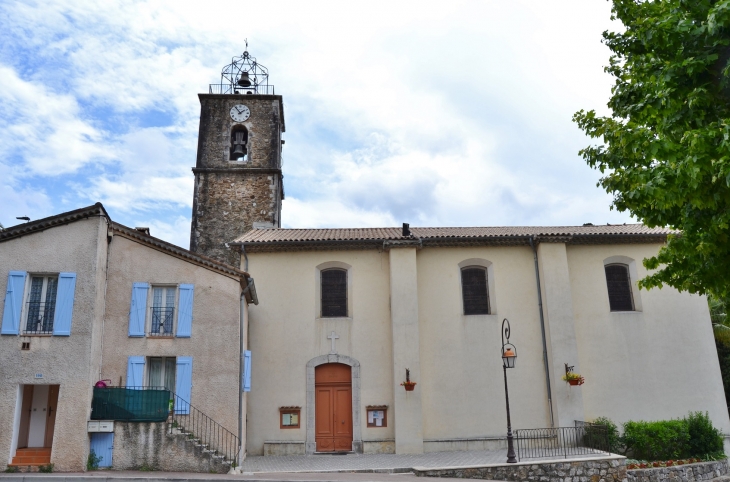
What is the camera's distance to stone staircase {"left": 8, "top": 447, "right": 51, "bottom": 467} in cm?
1386

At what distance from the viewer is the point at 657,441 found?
17719mm

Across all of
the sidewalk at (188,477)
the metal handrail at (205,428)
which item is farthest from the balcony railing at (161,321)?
the sidewalk at (188,477)

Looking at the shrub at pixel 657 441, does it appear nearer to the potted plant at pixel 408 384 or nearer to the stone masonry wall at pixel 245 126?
the potted plant at pixel 408 384

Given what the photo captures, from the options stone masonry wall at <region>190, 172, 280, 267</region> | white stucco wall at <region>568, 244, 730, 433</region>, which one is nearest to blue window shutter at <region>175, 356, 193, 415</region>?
stone masonry wall at <region>190, 172, 280, 267</region>

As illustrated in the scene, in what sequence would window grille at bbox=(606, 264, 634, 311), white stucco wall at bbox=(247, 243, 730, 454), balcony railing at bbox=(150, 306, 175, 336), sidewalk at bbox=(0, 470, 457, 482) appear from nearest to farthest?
1. sidewalk at bbox=(0, 470, 457, 482)
2. balcony railing at bbox=(150, 306, 175, 336)
3. white stucco wall at bbox=(247, 243, 730, 454)
4. window grille at bbox=(606, 264, 634, 311)

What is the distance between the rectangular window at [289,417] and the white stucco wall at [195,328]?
2931 millimetres

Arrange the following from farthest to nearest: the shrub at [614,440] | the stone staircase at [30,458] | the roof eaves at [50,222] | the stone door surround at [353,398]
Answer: the stone door surround at [353,398]
the shrub at [614,440]
the roof eaves at [50,222]
the stone staircase at [30,458]

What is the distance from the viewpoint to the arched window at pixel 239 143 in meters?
26.7

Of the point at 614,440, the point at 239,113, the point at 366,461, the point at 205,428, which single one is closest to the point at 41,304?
the point at 205,428

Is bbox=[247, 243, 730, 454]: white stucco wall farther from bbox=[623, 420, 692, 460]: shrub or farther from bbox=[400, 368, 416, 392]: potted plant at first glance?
bbox=[623, 420, 692, 460]: shrub

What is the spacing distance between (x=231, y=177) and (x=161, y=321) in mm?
11106

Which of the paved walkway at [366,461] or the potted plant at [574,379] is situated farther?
the potted plant at [574,379]

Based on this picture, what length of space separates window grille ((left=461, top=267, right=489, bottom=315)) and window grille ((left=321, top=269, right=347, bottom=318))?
425 centimetres

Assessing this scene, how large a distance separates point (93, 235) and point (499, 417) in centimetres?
1371
